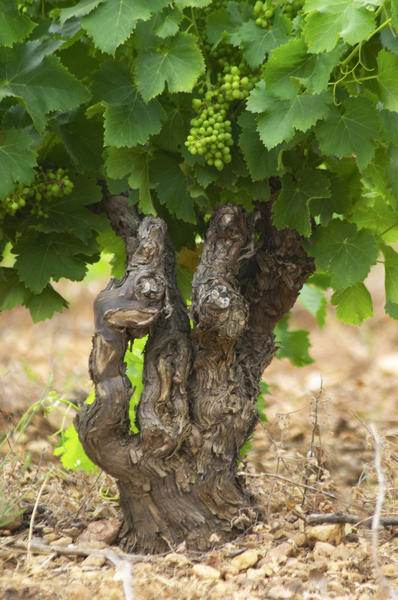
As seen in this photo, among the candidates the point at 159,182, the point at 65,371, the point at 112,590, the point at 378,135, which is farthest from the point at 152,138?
the point at 65,371

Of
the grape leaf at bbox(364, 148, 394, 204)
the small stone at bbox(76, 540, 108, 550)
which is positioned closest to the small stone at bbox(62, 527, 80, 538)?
the small stone at bbox(76, 540, 108, 550)

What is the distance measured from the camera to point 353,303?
1.53 m

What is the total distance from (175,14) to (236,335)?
82 cm

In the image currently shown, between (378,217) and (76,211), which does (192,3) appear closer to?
(76,211)

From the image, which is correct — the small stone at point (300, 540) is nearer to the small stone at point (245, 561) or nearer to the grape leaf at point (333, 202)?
the small stone at point (245, 561)

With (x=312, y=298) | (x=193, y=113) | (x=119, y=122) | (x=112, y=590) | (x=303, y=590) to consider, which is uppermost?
(x=312, y=298)

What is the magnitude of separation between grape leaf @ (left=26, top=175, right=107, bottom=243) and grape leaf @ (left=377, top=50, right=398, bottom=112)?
82 centimetres

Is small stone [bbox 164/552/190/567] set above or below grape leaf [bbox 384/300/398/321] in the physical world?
below

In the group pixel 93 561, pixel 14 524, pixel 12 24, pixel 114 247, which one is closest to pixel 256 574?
pixel 93 561

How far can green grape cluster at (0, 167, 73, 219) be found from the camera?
137 cm

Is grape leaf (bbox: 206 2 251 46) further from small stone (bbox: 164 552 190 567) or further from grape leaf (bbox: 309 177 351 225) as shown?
small stone (bbox: 164 552 190 567)

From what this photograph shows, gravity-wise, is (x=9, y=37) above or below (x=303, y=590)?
above

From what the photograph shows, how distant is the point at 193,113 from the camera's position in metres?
1.35

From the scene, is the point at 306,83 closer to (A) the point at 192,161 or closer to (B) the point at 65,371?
(A) the point at 192,161
